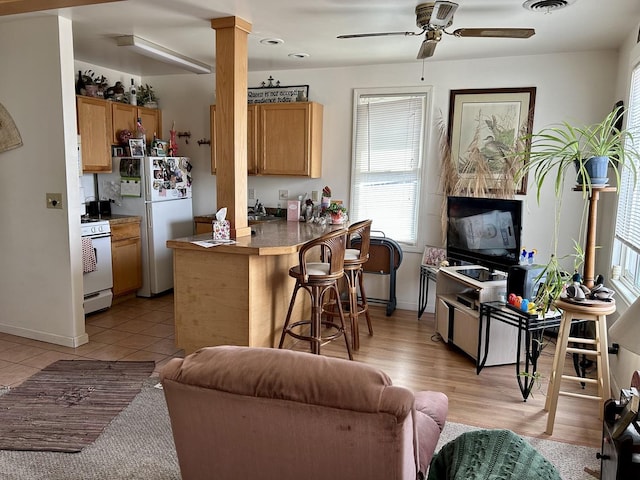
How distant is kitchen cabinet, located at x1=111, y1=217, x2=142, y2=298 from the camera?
4.73 meters

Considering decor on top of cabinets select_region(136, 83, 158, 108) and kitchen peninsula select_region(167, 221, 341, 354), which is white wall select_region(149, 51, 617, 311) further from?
kitchen peninsula select_region(167, 221, 341, 354)

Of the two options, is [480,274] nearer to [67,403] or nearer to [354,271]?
[354,271]

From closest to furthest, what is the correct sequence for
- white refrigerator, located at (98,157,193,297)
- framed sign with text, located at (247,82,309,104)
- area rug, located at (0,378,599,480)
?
area rug, located at (0,378,599,480), white refrigerator, located at (98,157,193,297), framed sign with text, located at (247,82,309,104)

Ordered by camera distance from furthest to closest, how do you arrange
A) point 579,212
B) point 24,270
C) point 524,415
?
point 579,212
point 24,270
point 524,415

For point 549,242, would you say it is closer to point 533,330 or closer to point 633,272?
point 633,272

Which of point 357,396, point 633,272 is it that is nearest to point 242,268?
point 357,396

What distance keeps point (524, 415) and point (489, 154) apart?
2.51 meters

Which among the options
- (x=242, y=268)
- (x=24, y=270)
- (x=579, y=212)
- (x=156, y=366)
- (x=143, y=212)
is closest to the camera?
(x=242, y=268)

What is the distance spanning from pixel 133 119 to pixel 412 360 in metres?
3.87

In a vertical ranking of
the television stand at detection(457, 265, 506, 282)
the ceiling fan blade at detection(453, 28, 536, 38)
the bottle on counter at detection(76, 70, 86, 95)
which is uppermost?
the ceiling fan blade at detection(453, 28, 536, 38)

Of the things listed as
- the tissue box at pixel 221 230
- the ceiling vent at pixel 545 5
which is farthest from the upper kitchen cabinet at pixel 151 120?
the ceiling vent at pixel 545 5

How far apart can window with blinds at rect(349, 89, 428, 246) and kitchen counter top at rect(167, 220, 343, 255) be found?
0.95 m

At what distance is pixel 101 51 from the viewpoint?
4406 millimetres

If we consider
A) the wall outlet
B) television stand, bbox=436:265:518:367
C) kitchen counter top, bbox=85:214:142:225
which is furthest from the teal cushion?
kitchen counter top, bbox=85:214:142:225
